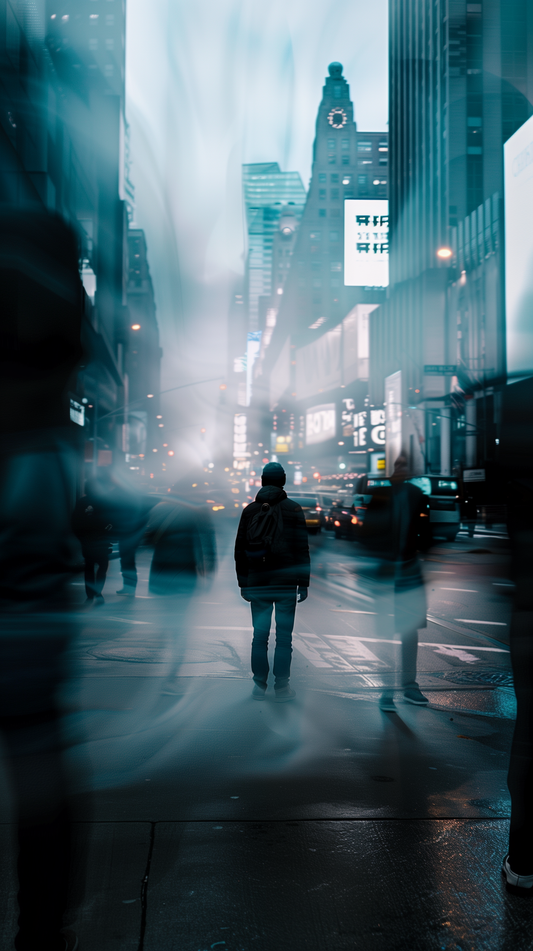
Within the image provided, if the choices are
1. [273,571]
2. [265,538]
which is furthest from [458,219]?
[273,571]

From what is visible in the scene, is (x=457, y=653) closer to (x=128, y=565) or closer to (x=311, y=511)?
(x=128, y=565)

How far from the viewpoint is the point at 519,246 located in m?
36.8

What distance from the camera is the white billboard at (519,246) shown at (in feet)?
113

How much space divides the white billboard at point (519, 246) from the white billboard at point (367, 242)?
62.4 m

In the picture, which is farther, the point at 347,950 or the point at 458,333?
the point at 458,333

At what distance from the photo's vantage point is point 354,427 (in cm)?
11588

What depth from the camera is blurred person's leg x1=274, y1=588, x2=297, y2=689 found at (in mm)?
5875

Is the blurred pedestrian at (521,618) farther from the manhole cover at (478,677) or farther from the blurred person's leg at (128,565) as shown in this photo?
the blurred person's leg at (128,565)

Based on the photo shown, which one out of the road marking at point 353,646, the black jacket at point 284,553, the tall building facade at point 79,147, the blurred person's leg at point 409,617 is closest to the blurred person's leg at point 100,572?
the tall building facade at point 79,147

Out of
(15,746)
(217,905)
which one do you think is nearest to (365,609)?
(217,905)

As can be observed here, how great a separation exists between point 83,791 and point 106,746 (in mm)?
767

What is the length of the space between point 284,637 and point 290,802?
2267 mm

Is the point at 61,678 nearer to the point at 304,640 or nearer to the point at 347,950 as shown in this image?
the point at 347,950

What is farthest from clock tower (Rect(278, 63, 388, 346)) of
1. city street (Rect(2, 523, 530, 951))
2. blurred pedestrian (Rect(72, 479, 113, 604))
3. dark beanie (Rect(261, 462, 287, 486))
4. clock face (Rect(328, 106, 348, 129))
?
city street (Rect(2, 523, 530, 951))
